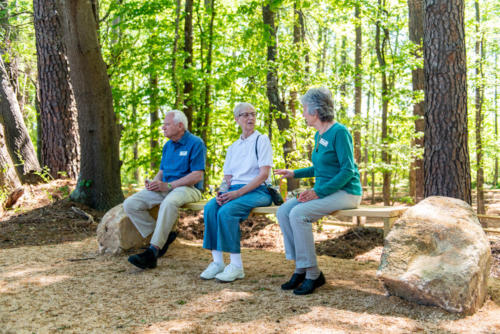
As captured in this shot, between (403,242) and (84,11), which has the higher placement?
(84,11)

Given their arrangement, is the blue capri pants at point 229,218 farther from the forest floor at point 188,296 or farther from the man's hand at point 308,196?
the man's hand at point 308,196

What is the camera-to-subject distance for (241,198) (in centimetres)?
398

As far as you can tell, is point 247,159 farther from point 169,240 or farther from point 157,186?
point 169,240

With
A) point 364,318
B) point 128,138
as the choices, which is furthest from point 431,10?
point 128,138

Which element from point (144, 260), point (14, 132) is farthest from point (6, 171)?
point (144, 260)

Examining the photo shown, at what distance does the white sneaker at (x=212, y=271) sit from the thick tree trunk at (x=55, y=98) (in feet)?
16.7

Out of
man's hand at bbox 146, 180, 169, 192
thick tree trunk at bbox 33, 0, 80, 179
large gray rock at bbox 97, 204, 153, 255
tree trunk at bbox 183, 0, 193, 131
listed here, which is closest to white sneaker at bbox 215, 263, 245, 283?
man's hand at bbox 146, 180, 169, 192

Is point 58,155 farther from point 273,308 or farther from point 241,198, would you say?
point 273,308

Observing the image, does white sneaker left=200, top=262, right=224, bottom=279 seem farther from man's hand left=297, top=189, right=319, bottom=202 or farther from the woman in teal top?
man's hand left=297, top=189, right=319, bottom=202

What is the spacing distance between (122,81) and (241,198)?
534 centimetres

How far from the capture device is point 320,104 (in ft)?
11.7

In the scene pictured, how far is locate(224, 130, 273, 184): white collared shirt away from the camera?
405 centimetres

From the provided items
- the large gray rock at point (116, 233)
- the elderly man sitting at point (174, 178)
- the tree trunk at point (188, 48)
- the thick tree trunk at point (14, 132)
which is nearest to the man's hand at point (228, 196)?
the elderly man sitting at point (174, 178)

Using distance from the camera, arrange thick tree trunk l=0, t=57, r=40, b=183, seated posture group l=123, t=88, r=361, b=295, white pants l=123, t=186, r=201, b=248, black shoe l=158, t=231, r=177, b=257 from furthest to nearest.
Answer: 1. thick tree trunk l=0, t=57, r=40, b=183
2. black shoe l=158, t=231, r=177, b=257
3. white pants l=123, t=186, r=201, b=248
4. seated posture group l=123, t=88, r=361, b=295
